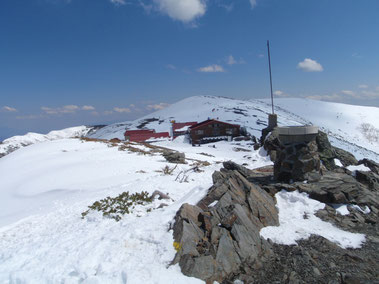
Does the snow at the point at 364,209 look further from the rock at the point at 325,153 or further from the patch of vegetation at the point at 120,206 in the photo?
the rock at the point at 325,153

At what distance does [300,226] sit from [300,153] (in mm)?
3695

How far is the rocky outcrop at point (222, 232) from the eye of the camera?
15.5ft

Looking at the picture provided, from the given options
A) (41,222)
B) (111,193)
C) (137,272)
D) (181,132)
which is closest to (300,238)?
(137,272)

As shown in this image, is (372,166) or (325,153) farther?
(325,153)

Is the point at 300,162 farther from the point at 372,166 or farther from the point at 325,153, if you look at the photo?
the point at 325,153

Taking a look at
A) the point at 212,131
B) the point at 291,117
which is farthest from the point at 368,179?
the point at 291,117

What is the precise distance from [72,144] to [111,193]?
629 inches

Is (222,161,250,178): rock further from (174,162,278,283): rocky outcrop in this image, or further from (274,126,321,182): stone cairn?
(174,162,278,283): rocky outcrop

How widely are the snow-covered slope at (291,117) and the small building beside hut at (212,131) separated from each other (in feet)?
21.8

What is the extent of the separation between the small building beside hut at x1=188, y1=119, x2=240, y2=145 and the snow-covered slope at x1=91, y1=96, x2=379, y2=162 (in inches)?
262

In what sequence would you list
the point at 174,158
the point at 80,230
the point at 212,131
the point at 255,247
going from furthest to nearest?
1. the point at 212,131
2. the point at 174,158
3. the point at 80,230
4. the point at 255,247

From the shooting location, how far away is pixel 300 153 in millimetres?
9484

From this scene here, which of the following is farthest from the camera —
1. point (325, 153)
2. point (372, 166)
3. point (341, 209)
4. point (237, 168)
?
point (325, 153)

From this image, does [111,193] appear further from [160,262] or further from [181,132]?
[181,132]
